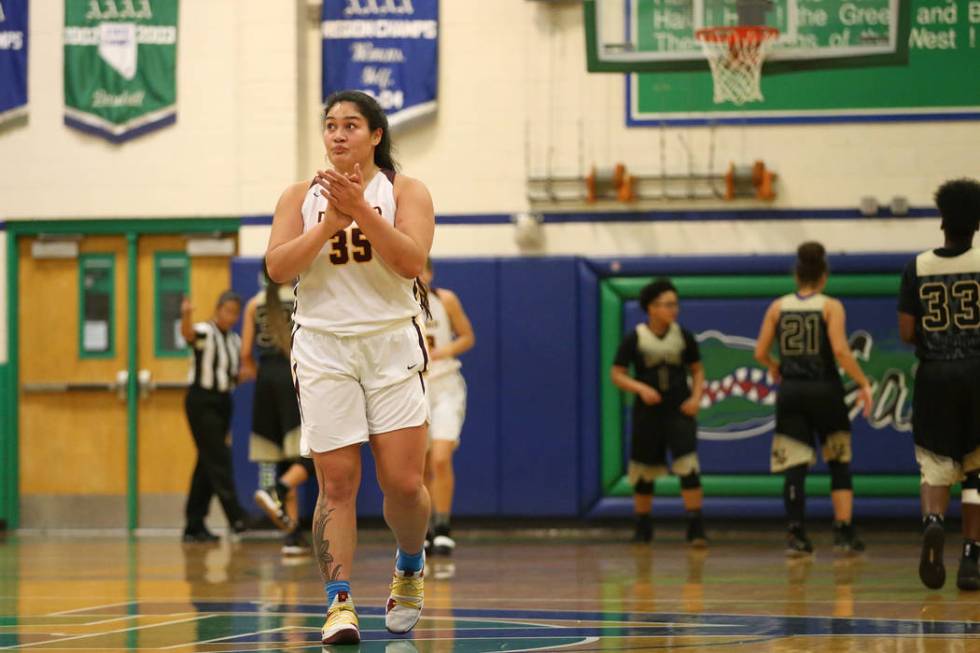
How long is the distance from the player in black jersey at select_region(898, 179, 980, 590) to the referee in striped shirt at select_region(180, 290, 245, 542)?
18.8 feet

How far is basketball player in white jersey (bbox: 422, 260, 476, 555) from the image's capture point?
390 inches

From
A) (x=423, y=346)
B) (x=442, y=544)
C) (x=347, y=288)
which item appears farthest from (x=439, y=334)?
(x=347, y=288)

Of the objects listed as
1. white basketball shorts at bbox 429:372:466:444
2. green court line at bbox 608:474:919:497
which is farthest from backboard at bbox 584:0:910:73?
green court line at bbox 608:474:919:497

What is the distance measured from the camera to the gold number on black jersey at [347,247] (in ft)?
17.9

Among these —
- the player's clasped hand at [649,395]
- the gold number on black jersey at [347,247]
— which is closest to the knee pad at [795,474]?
the player's clasped hand at [649,395]

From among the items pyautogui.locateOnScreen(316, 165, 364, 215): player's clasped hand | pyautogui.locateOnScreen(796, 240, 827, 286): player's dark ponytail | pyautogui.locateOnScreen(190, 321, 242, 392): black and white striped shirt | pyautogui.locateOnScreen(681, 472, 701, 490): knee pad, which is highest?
pyautogui.locateOnScreen(316, 165, 364, 215): player's clasped hand

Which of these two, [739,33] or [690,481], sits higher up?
[739,33]

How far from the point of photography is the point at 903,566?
9.00 meters

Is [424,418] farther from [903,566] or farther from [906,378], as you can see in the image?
[906,378]

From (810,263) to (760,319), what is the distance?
7.11 feet

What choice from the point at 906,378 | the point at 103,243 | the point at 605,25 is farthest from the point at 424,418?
the point at 103,243

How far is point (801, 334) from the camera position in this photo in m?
9.86

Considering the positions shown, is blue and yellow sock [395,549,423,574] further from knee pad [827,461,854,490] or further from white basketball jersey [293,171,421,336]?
knee pad [827,461,854,490]

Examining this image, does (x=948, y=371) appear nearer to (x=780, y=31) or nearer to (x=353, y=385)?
(x=353, y=385)
